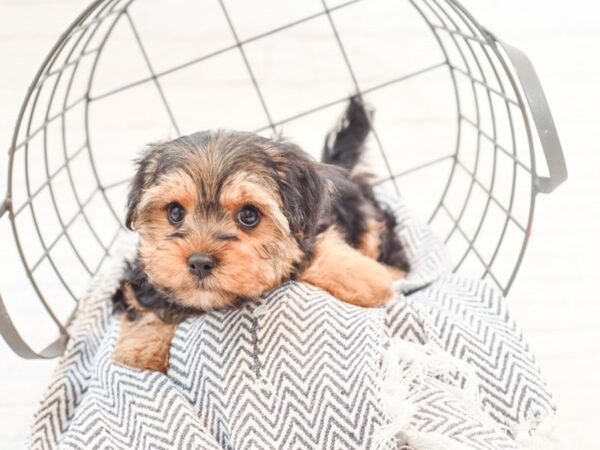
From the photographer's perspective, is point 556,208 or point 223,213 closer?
point 223,213

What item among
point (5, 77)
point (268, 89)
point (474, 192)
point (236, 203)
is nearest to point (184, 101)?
point (268, 89)

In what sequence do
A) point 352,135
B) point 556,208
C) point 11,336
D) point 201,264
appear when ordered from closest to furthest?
point 201,264
point 11,336
point 352,135
point 556,208

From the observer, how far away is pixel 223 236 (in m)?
1.89

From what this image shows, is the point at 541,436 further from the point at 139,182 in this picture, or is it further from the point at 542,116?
the point at 139,182

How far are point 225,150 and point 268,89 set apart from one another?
4.91 feet

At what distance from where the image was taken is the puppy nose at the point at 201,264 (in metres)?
1.82

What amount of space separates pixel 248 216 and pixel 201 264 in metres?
0.22

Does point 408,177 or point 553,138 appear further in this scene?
point 408,177

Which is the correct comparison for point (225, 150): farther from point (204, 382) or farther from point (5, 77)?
point (5, 77)

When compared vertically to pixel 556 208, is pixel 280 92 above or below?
above

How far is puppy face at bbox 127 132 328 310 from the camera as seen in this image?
1863mm

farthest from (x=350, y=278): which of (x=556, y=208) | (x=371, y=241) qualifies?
(x=556, y=208)

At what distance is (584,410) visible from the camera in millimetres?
2518

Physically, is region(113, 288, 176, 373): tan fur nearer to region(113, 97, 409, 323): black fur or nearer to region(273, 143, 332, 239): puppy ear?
region(113, 97, 409, 323): black fur
